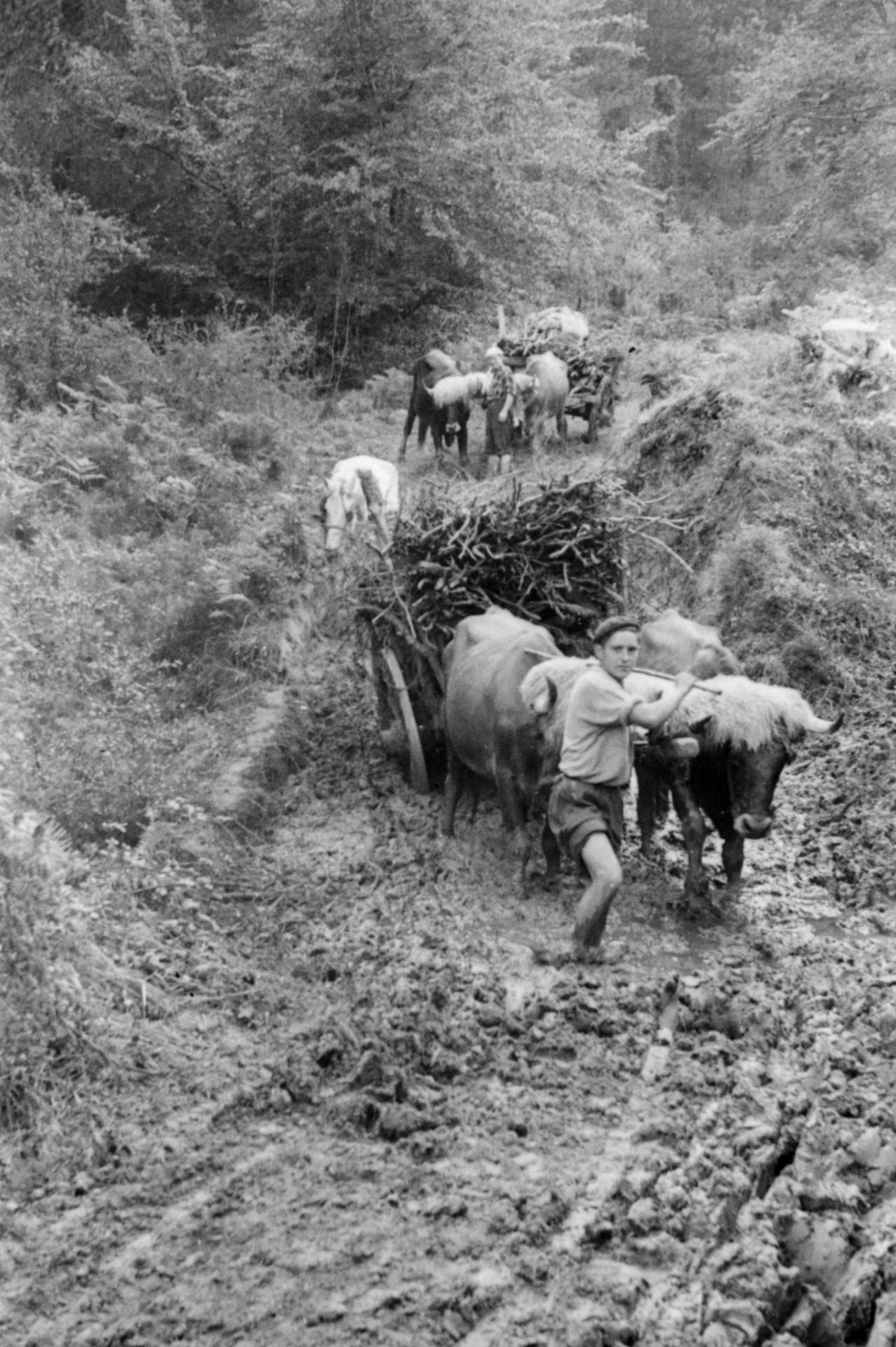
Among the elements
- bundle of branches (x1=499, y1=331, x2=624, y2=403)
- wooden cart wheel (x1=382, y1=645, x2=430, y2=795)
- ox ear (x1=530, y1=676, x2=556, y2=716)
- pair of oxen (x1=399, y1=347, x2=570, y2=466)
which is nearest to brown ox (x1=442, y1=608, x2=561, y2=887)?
ox ear (x1=530, y1=676, x2=556, y2=716)

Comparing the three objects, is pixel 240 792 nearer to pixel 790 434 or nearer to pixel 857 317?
pixel 790 434

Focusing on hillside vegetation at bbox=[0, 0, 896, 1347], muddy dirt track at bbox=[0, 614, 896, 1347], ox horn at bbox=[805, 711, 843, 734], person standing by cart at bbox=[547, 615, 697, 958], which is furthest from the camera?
ox horn at bbox=[805, 711, 843, 734]

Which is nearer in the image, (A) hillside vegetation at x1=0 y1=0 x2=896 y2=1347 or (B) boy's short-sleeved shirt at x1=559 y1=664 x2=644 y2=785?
(A) hillside vegetation at x1=0 y1=0 x2=896 y2=1347

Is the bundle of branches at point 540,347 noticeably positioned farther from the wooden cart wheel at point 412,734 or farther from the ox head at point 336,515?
the wooden cart wheel at point 412,734

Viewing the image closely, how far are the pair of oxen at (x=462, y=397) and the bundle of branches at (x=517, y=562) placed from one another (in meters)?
6.86

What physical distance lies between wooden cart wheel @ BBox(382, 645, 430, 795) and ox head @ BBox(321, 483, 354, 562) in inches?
97.2

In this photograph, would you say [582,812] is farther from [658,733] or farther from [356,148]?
[356,148]

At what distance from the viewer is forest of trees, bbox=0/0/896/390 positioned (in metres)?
18.5

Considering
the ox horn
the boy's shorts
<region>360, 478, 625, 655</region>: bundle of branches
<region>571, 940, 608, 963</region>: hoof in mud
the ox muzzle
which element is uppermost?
<region>360, 478, 625, 655</region>: bundle of branches

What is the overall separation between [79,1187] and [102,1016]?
35.7 inches

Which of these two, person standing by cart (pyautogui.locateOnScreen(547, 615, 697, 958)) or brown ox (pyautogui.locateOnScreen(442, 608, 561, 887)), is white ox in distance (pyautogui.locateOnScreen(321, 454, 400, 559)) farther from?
person standing by cart (pyautogui.locateOnScreen(547, 615, 697, 958))

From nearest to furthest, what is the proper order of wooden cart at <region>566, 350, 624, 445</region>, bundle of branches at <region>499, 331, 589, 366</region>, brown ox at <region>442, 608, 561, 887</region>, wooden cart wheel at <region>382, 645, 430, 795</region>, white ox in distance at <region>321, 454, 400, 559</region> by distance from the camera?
brown ox at <region>442, 608, 561, 887</region>
wooden cart wheel at <region>382, 645, 430, 795</region>
white ox in distance at <region>321, 454, 400, 559</region>
wooden cart at <region>566, 350, 624, 445</region>
bundle of branches at <region>499, 331, 589, 366</region>

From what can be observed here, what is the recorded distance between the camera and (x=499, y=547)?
29.2 feet

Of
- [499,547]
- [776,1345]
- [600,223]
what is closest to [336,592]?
[499,547]
